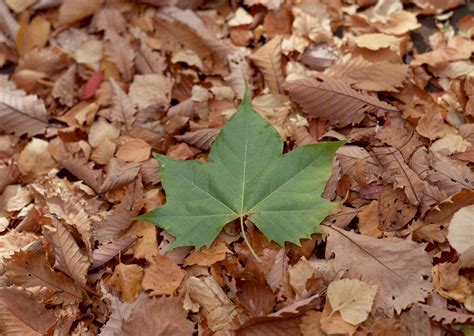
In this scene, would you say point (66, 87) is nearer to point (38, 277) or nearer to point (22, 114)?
point (22, 114)

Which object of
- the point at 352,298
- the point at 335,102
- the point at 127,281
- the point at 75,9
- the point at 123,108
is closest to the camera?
the point at 352,298

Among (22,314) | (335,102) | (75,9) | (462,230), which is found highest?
(75,9)

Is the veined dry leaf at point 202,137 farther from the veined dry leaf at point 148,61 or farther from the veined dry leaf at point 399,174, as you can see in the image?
the veined dry leaf at point 399,174

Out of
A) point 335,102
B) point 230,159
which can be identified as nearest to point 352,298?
point 230,159

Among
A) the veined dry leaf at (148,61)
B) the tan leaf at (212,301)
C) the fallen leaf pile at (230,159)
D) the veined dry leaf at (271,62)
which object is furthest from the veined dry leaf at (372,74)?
the tan leaf at (212,301)

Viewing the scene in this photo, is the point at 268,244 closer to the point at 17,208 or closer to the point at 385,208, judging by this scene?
the point at 385,208

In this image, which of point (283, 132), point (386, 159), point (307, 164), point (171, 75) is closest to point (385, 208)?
point (386, 159)
